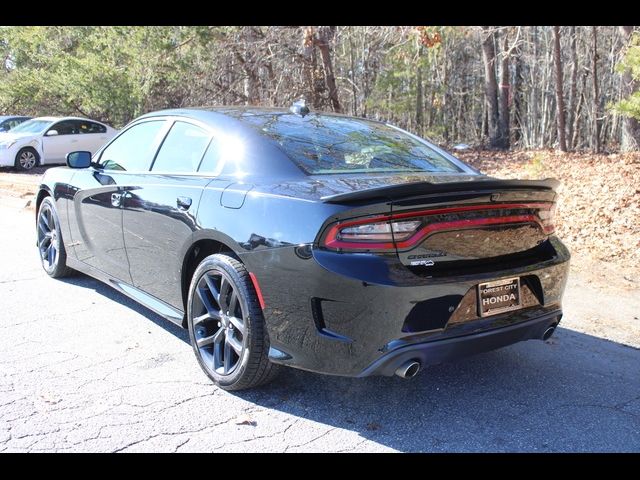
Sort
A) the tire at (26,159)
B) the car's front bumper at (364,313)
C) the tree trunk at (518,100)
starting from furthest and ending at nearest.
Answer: the tree trunk at (518,100), the tire at (26,159), the car's front bumper at (364,313)

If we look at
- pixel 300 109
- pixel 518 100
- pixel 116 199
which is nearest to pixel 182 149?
pixel 116 199

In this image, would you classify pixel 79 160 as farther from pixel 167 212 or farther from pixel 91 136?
pixel 91 136

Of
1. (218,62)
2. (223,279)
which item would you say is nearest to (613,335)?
(223,279)

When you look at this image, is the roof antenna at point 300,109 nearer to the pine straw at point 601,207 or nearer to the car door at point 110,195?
the car door at point 110,195

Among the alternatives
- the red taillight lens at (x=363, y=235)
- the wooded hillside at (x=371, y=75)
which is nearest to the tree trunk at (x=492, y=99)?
the wooded hillside at (x=371, y=75)

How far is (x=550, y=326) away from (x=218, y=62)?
48.8 feet

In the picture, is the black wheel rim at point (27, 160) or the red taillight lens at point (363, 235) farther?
the black wheel rim at point (27, 160)

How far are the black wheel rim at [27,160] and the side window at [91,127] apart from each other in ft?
5.19

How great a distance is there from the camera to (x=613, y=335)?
175 inches

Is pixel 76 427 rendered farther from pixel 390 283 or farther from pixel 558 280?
pixel 558 280

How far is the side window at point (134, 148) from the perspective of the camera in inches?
172

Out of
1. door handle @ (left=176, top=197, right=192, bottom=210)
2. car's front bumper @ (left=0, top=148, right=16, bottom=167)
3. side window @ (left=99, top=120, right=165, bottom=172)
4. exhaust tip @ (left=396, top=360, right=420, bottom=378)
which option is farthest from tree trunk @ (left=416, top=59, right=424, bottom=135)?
exhaust tip @ (left=396, top=360, right=420, bottom=378)

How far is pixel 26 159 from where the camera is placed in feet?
55.3
